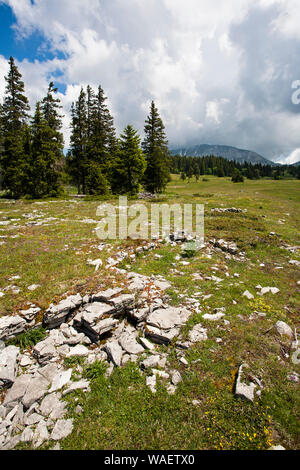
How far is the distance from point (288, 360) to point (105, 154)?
1510 inches

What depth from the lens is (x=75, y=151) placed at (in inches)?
1409

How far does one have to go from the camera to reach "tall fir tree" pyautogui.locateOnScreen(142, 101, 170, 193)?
35.7 m

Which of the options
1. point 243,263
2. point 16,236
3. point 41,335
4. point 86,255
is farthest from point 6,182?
point 243,263

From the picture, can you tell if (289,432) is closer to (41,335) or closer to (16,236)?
(41,335)

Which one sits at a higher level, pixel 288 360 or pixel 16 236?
pixel 16 236

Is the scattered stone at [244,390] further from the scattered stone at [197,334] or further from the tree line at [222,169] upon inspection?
the tree line at [222,169]

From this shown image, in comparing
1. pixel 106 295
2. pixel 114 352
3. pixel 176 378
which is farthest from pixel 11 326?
pixel 176 378

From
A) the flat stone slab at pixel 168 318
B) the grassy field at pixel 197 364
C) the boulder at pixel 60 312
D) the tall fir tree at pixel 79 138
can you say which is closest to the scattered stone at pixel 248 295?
the grassy field at pixel 197 364

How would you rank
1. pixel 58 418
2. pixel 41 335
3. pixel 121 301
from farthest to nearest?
pixel 121 301, pixel 41 335, pixel 58 418

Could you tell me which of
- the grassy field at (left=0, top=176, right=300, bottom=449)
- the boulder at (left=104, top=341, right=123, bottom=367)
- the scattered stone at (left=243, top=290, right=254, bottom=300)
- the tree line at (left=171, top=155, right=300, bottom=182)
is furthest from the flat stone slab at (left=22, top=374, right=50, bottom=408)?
the tree line at (left=171, top=155, right=300, bottom=182)

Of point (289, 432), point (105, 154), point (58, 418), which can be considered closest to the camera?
point (289, 432)

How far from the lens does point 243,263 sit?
939 cm

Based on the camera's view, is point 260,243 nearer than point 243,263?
No

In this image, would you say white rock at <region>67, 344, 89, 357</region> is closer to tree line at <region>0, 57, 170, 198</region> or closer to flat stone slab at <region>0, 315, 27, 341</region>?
flat stone slab at <region>0, 315, 27, 341</region>
